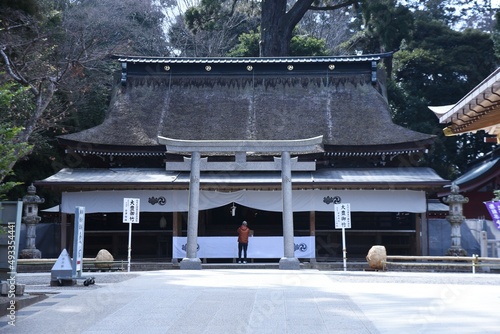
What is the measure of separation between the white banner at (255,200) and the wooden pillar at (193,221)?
3333 millimetres

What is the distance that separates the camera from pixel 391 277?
14.4 m

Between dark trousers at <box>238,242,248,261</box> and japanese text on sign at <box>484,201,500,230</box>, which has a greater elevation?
japanese text on sign at <box>484,201,500,230</box>

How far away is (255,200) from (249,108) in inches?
200

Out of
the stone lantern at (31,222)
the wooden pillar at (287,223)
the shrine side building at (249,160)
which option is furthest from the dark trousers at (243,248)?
the stone lantern at (31,222)

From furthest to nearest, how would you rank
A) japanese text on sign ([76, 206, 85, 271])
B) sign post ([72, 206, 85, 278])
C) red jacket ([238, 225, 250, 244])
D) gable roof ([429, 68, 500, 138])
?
red jacket ([238, 225, 250, 244])
japanese text on sign ([76, 206, 85, 271])
sign post ([72, 206, 85, 278])
gable roof ([429, 68, 500, 138])

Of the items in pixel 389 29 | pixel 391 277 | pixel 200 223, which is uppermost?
pixel 389 29

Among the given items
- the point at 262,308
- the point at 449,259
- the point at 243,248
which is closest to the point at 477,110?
the point at 262,308

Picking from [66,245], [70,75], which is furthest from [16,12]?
[66,245]

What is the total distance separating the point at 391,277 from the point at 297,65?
46.1ft

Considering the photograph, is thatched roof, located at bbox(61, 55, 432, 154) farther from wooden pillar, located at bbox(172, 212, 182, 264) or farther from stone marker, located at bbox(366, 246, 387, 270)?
stone marker, located at bbox(366, 246, 387, 270)

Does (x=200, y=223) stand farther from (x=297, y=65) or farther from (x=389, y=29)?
(x=389, y=29)

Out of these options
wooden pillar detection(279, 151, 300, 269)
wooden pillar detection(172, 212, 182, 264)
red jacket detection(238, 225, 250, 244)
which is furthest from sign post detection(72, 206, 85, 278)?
wooden pillar detection(172, 212, 182, 264)

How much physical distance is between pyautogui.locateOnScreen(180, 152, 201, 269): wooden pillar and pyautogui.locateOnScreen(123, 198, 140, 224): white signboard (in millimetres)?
1694

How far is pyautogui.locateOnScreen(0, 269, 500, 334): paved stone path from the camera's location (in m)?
7.48
